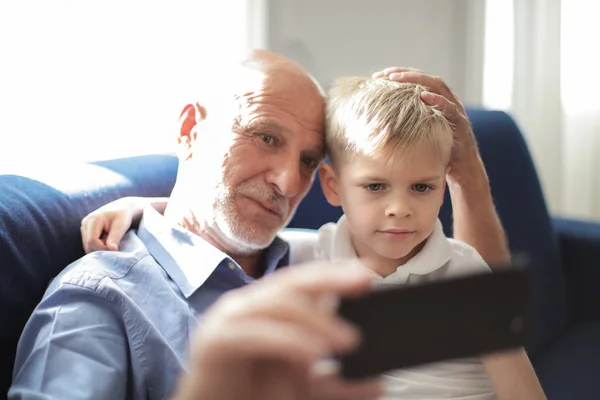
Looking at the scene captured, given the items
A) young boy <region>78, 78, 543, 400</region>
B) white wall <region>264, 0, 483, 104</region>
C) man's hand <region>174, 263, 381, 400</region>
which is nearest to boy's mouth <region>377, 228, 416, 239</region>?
young boy <region>78, 78, 543, 400</region>

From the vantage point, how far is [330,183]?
123 cm

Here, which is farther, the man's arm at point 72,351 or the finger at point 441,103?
the finger at point 441,103

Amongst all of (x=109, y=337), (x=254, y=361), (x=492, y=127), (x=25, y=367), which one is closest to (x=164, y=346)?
(x=109, y=337)

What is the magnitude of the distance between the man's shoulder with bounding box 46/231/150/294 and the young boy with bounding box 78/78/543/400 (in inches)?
14.7

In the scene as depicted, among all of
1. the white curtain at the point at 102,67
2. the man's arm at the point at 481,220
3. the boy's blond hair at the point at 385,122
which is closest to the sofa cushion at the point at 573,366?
the man's arm at the point at 481,220

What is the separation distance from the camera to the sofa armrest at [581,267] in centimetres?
188

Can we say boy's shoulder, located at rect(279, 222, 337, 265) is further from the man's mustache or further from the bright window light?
the bright window light

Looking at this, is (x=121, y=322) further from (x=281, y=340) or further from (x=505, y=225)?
(x=505, y=225)

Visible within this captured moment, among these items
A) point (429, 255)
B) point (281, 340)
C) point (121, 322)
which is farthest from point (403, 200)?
point (281, 340)

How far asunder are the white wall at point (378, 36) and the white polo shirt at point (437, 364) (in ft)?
3.92

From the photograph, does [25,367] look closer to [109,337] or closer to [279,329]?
[109,337]

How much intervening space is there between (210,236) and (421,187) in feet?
1.43

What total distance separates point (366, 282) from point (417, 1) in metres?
2.14

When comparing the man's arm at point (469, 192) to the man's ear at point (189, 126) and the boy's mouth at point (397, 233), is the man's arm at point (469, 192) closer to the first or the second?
the boy's mouth at point (397, 233)
